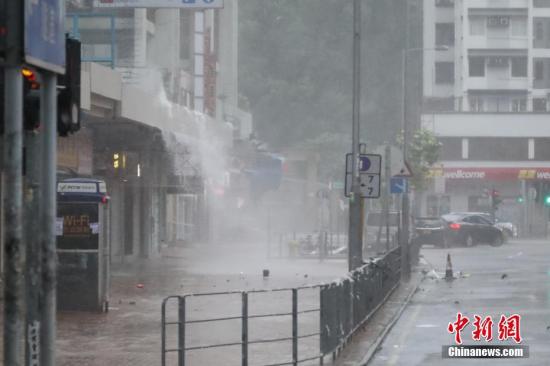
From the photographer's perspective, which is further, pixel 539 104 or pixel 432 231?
pixel 539 104

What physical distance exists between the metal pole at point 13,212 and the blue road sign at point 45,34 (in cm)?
25

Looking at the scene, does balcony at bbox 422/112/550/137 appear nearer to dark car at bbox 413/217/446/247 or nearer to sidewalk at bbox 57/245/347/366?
dark car at bbox 413/217/446/247

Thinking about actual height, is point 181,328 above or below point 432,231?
above

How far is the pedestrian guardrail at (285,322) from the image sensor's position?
13094 mm

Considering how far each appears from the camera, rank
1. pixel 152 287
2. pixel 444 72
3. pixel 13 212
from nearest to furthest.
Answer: pixel 13 212, pixel 152 287, pixel 444 72

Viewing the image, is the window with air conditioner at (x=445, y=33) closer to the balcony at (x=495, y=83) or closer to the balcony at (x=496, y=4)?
the balcony at (x=496, y=4)

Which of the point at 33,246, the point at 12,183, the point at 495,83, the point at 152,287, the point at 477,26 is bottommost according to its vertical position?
the point at 152,287

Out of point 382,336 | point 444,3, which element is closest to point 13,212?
point 382,336

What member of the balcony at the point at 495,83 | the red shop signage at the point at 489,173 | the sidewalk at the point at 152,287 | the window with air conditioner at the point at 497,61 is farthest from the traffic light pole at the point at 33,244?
the window with air conditioner at the point at 497,61

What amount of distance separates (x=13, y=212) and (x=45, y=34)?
1.31 metres

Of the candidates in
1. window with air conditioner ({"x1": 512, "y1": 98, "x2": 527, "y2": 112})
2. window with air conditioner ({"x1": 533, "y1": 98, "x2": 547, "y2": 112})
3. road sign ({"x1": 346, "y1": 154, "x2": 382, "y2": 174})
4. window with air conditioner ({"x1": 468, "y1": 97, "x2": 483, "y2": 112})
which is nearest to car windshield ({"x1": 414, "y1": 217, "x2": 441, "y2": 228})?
road sign ({"x1": 346, "y1": 154, "x2": 382, "y2": 174})

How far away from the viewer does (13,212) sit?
759 cm

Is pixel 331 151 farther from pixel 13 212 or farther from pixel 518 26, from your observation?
pixel 13 212

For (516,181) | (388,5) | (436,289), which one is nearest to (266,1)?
(388,5)
